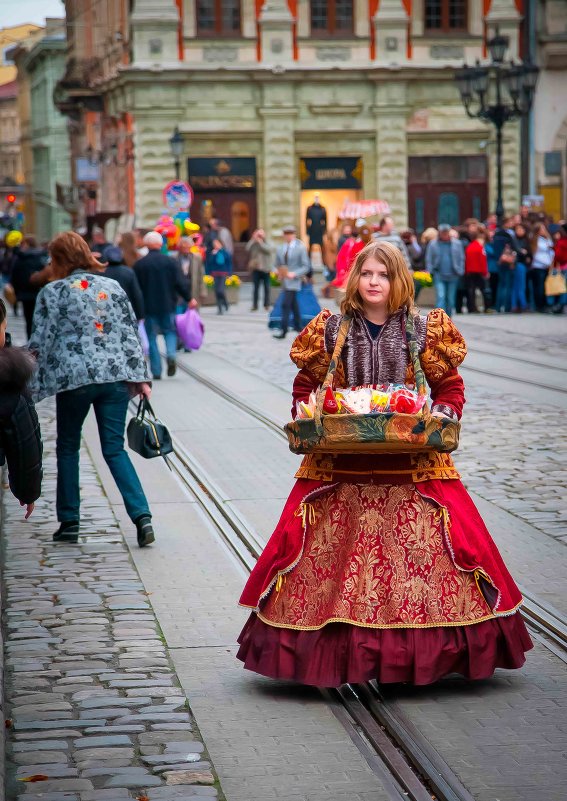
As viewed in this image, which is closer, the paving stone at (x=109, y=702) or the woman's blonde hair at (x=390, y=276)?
the paving stone at (x=109, y=702)

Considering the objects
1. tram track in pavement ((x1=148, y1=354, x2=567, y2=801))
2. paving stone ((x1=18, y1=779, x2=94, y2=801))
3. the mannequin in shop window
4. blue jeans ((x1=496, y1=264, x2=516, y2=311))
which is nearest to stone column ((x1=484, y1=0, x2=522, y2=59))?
the mannequin in shop window

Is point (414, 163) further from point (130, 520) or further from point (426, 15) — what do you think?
point (130, 520)

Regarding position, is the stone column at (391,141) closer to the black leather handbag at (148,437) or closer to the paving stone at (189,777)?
the black leather handbag at (148,437)

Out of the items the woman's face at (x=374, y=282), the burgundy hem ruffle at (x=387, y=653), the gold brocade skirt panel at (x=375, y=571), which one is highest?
the woman's face at (x=374, y=282)

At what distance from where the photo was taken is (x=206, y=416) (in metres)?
14.8

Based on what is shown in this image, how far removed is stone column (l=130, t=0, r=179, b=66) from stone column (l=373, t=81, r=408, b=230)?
5755mm

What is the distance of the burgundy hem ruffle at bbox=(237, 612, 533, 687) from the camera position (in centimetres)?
574

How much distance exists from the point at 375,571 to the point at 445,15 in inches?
1617

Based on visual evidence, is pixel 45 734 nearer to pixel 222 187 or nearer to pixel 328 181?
pixel 222 187

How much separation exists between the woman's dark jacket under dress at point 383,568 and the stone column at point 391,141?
38.6m

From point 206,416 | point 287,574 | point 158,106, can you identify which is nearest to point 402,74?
point 158,106

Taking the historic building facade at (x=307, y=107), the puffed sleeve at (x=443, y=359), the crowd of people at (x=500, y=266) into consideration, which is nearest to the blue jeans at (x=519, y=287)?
the crowd of people at (x=500, y=266)

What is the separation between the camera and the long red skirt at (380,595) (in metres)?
5.77

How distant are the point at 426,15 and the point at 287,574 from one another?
4088cm
